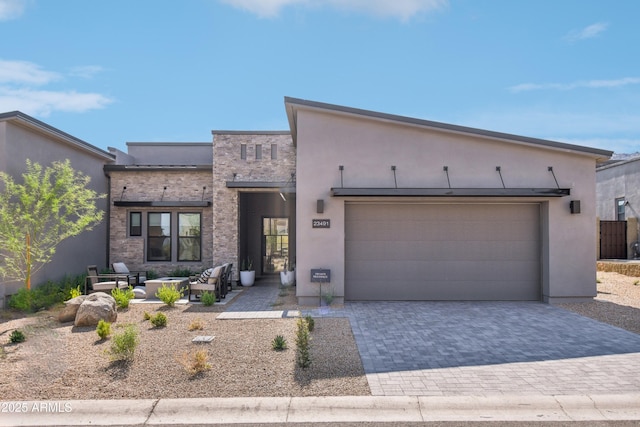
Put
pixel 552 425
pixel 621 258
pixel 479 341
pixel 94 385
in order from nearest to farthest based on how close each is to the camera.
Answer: pixel 552 425 < pixel 94 385 < pixel 479 341 < pixel 621 258

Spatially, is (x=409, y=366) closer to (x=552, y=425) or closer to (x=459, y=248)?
(x=552, y=425)

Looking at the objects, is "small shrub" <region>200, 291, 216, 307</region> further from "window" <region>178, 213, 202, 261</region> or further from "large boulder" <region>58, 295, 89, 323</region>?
"window" <region>178, 213, 202, 261</region>

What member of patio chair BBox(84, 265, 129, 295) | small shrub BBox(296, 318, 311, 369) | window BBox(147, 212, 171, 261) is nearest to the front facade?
small shrub BBox(296, 318, 311, 369)

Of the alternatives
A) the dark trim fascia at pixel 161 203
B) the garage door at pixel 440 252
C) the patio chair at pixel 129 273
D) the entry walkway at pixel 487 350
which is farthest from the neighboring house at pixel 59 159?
the garage door at pixel 440 252

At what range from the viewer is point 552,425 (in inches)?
188

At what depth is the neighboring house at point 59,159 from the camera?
A: 37.6 ft

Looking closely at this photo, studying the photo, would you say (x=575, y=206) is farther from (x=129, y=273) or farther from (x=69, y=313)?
(x=129, y=273)

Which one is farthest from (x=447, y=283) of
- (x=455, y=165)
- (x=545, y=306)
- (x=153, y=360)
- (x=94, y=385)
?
(x=94, y=385)

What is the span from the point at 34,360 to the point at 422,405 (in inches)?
256

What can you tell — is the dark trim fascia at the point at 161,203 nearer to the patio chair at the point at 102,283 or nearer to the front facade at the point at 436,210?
the patio chair at the point at 102,283

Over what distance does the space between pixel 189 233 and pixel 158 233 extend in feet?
4.29

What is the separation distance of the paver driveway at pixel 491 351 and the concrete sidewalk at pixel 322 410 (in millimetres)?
267

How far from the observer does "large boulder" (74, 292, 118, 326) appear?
9008mm

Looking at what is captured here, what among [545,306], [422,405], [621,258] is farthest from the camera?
[621,258]
